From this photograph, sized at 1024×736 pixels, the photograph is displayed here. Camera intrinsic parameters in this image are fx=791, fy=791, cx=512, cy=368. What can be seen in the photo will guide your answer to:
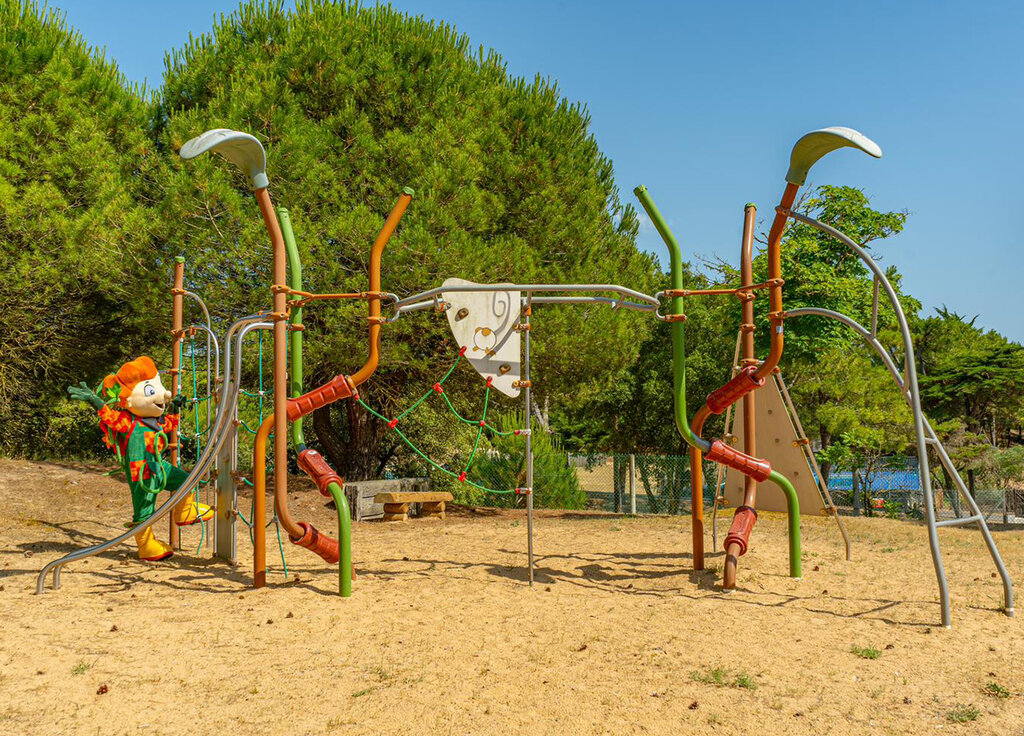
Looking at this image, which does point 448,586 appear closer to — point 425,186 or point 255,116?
point 425,186

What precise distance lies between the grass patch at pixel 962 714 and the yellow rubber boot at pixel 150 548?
6.09 meters

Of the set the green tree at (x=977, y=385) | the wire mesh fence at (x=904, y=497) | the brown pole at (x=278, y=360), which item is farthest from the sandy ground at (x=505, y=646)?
the green tree at (x=977, y=385)

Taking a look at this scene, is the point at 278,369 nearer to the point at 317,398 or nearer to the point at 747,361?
the point at 317,398

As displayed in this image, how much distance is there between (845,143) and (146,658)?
534 cm

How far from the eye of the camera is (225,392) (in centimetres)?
590

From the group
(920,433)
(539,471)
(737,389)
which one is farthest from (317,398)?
(539,471)

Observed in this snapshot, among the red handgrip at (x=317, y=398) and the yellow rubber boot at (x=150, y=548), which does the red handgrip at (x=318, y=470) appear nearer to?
the red handgrip at (x=317, y=398)

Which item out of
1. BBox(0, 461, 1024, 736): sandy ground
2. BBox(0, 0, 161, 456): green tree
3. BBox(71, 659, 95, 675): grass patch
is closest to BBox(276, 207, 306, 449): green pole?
BBox(0, 461, 1024, 736): sandy ground

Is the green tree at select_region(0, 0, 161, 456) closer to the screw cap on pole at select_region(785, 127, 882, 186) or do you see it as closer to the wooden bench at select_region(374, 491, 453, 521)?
the wooden bench at select_region(374, 491, 453, 521)

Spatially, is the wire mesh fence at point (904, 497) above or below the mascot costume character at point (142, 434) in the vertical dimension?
below

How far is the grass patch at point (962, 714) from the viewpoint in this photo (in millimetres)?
3510

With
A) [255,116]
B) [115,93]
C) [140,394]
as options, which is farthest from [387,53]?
[140,394]

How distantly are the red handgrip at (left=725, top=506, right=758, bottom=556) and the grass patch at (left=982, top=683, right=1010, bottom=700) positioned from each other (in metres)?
2.19

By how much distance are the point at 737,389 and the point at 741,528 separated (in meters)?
1.08
